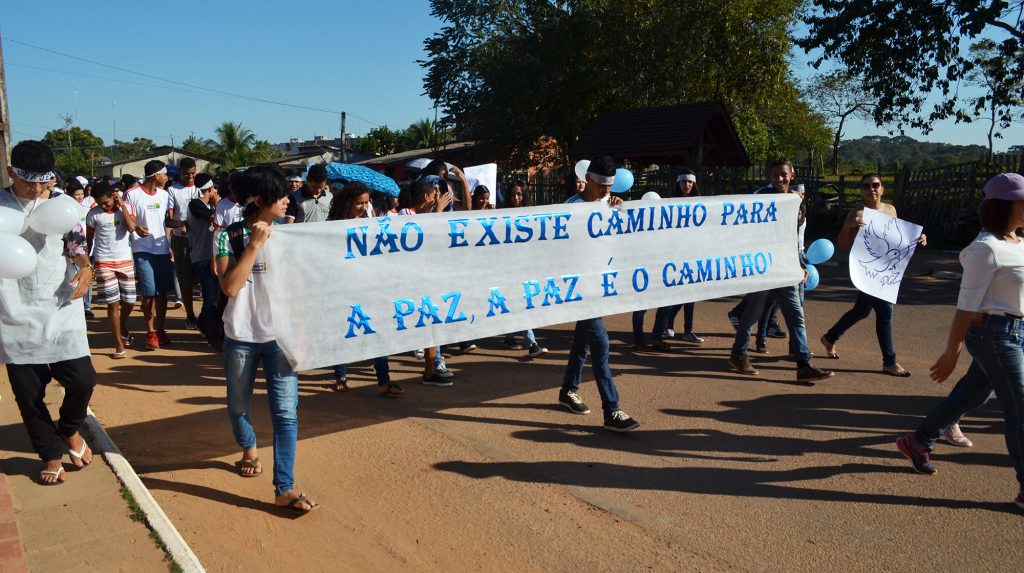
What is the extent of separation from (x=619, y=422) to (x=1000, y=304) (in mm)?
2380

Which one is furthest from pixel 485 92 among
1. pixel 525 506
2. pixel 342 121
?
pixel 525 506

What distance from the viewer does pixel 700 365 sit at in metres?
7.55

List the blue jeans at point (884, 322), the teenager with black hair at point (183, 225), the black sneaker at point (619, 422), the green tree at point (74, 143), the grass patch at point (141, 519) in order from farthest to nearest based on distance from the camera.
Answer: the green tree at point (74, 143)
the teenager with black hair at point (183, 225)
the blue jeans at point (884, 322)
the black sneaker at point (619, 422)
the grass patch at point (141, 519)

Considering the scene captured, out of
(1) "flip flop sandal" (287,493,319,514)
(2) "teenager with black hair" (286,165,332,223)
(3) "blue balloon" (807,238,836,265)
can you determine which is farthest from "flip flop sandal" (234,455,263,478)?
(3) "blue balloon" (807,238,836,265)

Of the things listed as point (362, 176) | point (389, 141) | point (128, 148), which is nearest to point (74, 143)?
point (128, 148)

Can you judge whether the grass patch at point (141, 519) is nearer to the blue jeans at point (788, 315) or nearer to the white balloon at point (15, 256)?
the white balloon at point (15, 256)

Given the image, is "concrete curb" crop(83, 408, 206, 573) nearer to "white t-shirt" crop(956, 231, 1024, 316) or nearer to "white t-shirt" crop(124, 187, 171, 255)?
"white t-shirt" crop(124, 187, 171, 255)

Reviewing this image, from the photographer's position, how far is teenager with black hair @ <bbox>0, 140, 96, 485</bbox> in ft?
14.1

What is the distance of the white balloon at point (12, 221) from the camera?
4070 millimetres

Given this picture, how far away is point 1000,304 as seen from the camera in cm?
414

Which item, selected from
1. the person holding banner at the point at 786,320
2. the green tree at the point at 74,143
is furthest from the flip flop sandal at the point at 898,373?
the green tree at the point at 74,143

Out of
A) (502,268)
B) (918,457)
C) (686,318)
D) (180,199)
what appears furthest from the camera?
(180,199)

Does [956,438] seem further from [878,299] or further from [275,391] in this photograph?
[275,391]

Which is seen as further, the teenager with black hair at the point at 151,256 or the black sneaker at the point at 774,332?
the black sneaker at the point at 774,332
